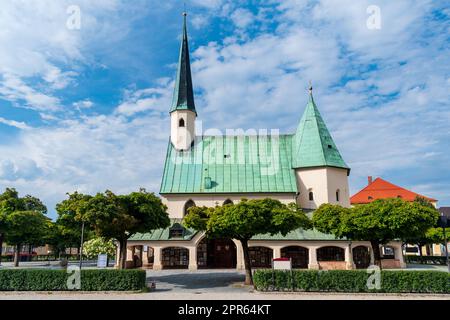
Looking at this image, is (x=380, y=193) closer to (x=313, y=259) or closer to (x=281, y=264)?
(x=313, y=259)

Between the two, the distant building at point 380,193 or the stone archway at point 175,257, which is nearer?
the stone archway at point 175,257

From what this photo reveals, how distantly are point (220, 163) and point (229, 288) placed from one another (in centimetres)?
2310

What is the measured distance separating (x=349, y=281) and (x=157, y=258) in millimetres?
22451

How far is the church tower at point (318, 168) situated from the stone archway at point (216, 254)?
9872 millimetres

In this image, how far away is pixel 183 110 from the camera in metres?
48.2

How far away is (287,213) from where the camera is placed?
22.7 metres

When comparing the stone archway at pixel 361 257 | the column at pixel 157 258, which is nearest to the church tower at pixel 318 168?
the stone archway at pixel 361 257

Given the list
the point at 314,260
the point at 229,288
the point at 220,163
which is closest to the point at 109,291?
the point at 229,288

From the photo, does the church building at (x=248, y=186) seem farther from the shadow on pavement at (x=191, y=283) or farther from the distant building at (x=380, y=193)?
the distant building at (x=380, y=193)

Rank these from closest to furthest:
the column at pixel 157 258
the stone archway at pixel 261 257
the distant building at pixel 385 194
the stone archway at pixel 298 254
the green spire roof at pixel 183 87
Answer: the column at pixel 157 258
the stone archway at pixel 298 254
the stone archway at pixel 261 257
the green spire roof at pixel 183 87
the distant building at pixel 385 194

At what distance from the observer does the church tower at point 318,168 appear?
4034cm

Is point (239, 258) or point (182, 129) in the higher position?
point (182, 129)

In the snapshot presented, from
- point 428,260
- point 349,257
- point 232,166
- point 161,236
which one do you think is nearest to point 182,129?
point 232,166

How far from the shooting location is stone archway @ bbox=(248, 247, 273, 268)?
3734 centimetres
